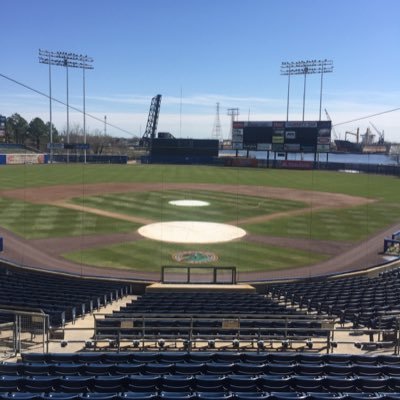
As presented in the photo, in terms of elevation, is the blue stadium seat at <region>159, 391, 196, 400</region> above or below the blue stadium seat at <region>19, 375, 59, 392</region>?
above

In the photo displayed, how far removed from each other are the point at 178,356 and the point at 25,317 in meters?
6.05

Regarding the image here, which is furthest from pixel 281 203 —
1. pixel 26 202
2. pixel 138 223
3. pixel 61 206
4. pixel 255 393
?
pixel 255 393

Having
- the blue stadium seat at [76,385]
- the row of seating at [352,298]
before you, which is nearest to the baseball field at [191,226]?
the row of seating at [352,298]

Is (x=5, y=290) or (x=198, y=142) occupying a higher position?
(x=198, y=142)


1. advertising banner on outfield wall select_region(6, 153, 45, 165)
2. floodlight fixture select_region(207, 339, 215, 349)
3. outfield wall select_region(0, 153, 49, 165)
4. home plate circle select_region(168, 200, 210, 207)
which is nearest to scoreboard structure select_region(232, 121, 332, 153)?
outfield wall select_region(0, 153, 49, 165)

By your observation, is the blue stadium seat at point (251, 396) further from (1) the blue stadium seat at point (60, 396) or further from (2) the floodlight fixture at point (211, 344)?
(2) the floodlight fixture at point (211, 344)

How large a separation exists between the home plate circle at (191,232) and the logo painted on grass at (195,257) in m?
2.84

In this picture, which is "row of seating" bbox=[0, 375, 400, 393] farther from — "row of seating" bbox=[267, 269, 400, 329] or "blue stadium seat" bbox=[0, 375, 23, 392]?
"row of seating" bbox=[267, 269, 400, 329]

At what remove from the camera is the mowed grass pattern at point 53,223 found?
111 ft

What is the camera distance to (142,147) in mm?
170000

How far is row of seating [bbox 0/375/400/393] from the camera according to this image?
8438 millimetres

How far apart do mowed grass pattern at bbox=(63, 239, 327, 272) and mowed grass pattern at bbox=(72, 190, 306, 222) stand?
29.1 feet

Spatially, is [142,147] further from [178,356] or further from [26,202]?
[178,356]

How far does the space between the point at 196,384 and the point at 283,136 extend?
8999 cm
